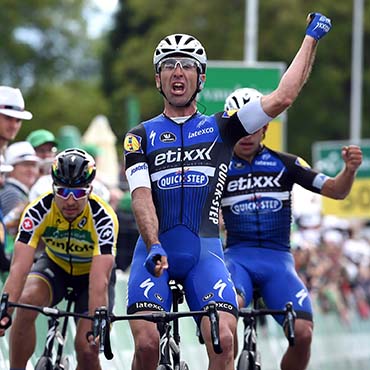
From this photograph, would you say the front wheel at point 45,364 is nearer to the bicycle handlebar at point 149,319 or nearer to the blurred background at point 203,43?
the bicycle handlebar at point 149,319

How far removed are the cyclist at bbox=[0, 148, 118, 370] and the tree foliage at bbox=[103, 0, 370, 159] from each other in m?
35.8

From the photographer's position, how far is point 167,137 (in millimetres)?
9688

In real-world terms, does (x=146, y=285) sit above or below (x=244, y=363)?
above

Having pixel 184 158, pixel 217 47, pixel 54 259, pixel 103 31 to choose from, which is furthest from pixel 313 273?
pixel 103 31

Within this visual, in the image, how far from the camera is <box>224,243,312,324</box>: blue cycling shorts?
11.6 m

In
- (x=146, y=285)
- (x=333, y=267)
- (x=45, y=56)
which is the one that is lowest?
(x=146, y=285)

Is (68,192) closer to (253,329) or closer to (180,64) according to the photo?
(180,64)

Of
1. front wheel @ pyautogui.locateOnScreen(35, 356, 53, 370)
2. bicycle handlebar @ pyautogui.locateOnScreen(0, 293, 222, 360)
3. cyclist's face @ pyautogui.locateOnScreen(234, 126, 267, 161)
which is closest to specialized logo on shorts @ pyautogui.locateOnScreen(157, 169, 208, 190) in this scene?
bicycle handlebar @ pyautogui.locateOnScreen(0, 293, 222, 360)

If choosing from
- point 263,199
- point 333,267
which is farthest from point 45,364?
point 333,267

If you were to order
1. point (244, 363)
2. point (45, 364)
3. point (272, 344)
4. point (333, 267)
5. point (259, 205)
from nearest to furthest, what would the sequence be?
point (45, 364)
point (244, 363)
point (259, 205)
point (272, 344)
point (333, 267)

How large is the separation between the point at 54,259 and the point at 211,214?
6.51 ft

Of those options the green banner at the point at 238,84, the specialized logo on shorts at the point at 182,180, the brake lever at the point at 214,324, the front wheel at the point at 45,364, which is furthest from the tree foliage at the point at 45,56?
the brake lever at the point at 214,324

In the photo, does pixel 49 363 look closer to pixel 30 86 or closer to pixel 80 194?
pixel 80 194

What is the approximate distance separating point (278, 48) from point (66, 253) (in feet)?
120
